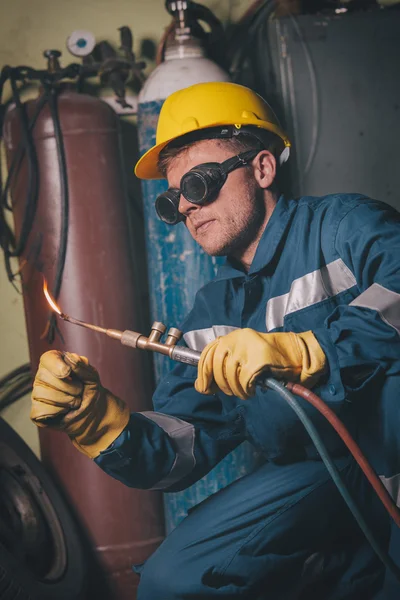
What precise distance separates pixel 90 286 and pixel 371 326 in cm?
111

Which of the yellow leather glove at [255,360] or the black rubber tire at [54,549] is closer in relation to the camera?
the yellow leather glove at [255,360]

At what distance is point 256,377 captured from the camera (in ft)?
3.65

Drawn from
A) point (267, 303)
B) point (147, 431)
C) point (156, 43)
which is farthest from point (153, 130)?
point (147, 431)

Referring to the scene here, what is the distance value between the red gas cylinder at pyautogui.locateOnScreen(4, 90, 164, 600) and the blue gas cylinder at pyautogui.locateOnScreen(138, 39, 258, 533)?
0.10 meters

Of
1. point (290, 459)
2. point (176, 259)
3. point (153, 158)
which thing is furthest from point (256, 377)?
point (176, 259)

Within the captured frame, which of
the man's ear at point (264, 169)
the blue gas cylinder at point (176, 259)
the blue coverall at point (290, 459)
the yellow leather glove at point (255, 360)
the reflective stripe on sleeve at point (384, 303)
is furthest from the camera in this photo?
the blue gas cylinder at point (176, 259)

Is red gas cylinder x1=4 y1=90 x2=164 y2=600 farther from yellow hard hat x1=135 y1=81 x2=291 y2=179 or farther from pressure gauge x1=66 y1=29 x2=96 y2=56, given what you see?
yellow hard hat x1=135 y1=81 x2=291 y2=179

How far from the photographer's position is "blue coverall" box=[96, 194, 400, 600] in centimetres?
137

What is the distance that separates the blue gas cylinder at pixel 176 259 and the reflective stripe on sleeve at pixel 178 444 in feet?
1.59

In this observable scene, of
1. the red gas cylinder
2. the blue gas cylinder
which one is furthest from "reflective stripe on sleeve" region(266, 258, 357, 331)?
the red gas cylinder

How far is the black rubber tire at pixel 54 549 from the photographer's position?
69.2 inches

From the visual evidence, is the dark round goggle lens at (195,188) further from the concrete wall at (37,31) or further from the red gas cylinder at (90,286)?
the concrete wall at (37,31)

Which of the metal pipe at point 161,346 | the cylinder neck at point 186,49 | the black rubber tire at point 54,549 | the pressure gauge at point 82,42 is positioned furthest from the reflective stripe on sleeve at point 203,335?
the pressure gauge at point 82,42

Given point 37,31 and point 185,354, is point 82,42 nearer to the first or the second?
point 37,31
